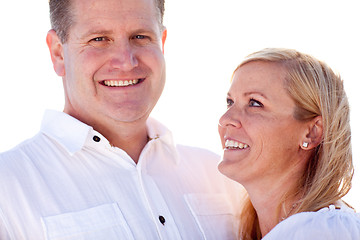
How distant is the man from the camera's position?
7.95 ft

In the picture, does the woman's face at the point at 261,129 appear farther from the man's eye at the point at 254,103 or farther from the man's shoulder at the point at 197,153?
the man's shoulder at the point at 197,153

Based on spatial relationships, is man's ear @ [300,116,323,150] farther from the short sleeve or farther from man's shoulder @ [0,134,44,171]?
man's shoulder @ [0,134,44,171]

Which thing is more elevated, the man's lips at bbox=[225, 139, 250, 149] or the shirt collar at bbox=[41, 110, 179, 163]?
the shirt collar at bbox=[41, 110, 179, 163]

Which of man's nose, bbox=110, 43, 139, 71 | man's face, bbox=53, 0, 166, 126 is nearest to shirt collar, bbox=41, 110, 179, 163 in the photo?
man's face, bbox=53, 0, 166, 126

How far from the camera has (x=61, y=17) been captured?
9.18 ft

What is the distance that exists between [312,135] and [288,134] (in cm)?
13

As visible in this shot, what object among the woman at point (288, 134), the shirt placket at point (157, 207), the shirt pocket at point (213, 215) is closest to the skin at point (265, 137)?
the woman at point (288, 134)

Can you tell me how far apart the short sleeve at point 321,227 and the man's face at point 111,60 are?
101 centimetres

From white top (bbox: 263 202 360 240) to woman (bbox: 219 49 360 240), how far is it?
29cm

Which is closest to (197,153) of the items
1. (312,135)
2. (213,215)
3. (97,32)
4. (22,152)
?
(213,215)

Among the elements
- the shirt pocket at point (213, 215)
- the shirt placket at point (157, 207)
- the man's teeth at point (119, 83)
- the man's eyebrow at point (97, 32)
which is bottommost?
the shirt pocket at point (213, 215)

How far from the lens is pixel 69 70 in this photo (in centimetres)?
280

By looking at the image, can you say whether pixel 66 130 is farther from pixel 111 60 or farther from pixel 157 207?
pixel 157 207

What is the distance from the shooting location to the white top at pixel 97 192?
7.73 feet
